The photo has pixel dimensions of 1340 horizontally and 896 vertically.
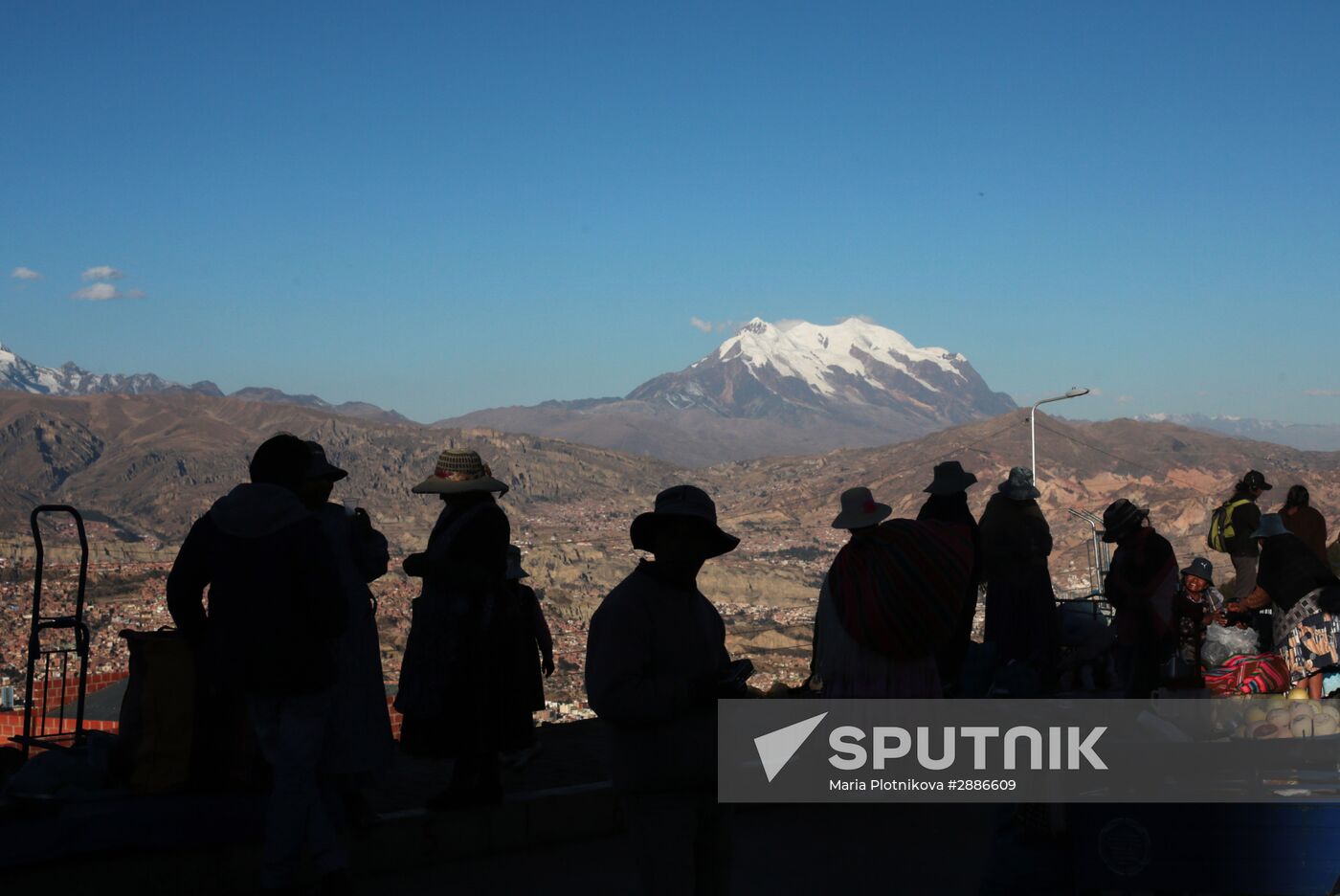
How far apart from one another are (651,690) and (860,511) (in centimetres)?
144

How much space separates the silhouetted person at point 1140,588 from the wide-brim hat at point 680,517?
14.4ft

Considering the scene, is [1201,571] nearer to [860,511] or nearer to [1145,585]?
Result: [1145,585]

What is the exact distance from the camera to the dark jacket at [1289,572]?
23.0 ft

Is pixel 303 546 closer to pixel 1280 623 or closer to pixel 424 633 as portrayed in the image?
pixel 424 633

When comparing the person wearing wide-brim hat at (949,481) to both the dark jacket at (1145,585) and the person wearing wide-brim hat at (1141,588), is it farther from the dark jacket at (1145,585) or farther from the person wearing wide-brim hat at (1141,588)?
the dark jacket at (1145,585)

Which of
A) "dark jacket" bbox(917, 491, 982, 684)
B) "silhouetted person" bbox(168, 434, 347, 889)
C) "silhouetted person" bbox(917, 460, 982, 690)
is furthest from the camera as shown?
"silhouetted person" bbox(917, 460, 982, 690)

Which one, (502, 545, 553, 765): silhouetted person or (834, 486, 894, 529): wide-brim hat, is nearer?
(834, 486, 894, 529): wide-brim hat

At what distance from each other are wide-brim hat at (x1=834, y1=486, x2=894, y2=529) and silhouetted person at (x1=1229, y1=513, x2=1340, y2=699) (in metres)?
3.36

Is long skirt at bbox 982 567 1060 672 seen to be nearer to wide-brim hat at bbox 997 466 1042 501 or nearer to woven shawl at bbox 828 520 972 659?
wide-brim hat at bbox 997 466 1042 501

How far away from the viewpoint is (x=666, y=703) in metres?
3.30

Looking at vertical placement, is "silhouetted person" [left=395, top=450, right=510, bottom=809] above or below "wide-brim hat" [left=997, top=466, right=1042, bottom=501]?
below

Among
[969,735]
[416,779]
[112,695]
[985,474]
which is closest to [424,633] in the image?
[416,779]

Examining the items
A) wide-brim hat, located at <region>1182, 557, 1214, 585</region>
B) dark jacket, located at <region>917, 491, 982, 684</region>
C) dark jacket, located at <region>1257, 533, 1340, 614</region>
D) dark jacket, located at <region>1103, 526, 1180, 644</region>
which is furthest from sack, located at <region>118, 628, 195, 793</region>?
wide-brim hat, located at <region>1182, 557, 1214, 585</region>

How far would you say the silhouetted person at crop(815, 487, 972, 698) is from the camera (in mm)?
4121
